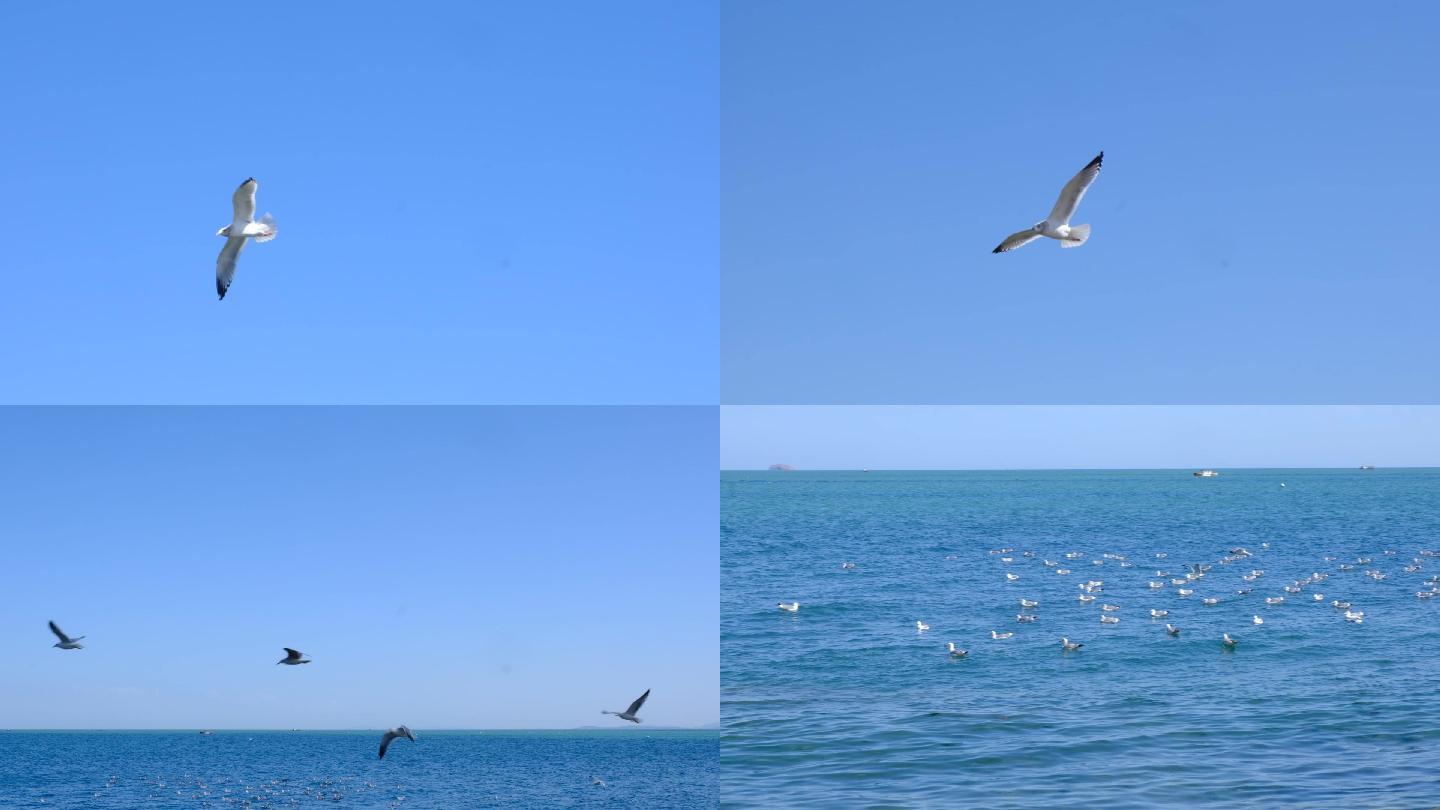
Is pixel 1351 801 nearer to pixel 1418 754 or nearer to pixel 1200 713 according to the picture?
pixel 1418 754

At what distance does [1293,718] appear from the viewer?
22.8m

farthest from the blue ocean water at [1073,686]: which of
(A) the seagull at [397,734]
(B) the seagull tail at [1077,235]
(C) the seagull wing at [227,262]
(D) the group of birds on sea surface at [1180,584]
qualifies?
(C) the seagull wing at [227,262]

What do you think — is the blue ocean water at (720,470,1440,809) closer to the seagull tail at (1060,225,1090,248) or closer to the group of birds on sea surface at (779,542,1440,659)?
the group of birds on sea surface at (779,542,1440,659)

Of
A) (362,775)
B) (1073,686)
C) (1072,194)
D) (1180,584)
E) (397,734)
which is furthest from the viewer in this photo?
(362,775)

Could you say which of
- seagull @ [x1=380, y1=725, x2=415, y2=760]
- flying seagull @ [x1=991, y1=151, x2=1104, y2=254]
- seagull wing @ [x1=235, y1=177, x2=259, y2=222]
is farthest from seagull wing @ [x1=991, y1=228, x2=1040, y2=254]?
seagull @ [x1=380, y1=725, x2=415, y2=760]

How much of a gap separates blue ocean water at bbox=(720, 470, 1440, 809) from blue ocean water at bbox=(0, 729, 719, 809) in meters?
15.9

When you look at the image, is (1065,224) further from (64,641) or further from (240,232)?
(64,641)

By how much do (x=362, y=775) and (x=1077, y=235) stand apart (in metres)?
68.4

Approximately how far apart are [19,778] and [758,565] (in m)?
58.4

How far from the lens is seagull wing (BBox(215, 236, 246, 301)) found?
19.5 meters

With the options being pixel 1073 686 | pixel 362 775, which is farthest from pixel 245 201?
pixel 362 775

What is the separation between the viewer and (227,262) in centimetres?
1958

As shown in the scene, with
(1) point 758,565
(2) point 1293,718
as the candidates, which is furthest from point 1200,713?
(1) point 758,565

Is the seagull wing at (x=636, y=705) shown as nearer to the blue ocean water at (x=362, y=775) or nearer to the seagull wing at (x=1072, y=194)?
the seagull wing at (x=1072, y=194)
